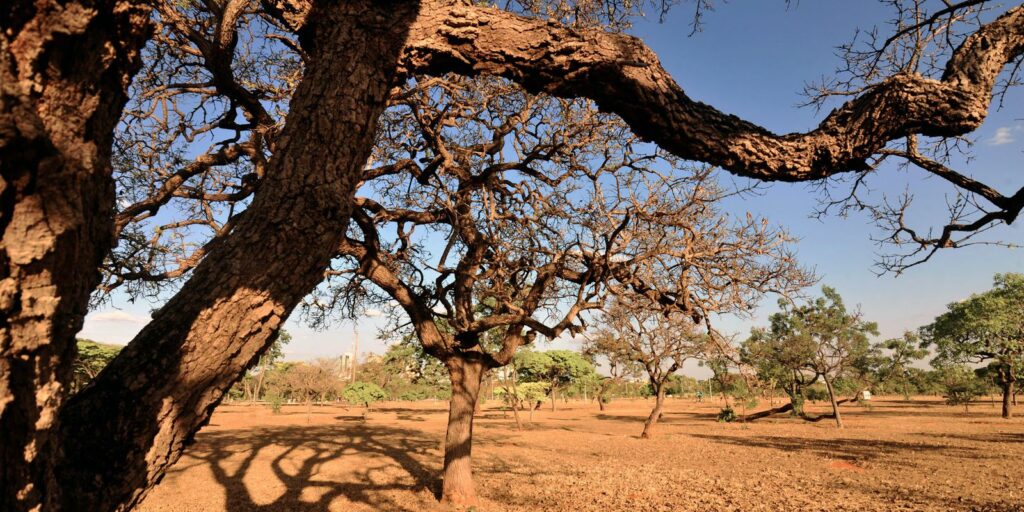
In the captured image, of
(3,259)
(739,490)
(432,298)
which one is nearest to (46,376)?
(3,259)

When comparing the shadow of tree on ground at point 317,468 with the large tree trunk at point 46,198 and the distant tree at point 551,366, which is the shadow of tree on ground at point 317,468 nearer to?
the large tree trunk at point 46,198

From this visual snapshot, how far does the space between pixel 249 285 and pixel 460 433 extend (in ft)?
24.2

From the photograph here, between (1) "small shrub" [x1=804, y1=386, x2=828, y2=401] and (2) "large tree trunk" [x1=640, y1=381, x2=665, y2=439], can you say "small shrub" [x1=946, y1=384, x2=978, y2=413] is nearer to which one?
(1) "small shrub" [x1=804, y1=386, x2=828, y2=401]

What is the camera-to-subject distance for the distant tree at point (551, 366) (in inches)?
1655

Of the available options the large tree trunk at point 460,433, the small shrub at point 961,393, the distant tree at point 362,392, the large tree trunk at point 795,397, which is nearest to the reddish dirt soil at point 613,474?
the large tree trunk at point 460,433

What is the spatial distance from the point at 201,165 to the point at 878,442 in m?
22.5

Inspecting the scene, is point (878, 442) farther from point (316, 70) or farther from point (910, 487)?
point (316, 70)

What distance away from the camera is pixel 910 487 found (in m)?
9.50

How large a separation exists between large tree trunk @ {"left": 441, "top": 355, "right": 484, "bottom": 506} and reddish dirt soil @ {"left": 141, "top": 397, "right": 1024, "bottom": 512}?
0.41m

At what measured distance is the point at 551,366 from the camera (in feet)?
139

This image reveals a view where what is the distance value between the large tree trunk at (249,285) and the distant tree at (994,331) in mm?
32375

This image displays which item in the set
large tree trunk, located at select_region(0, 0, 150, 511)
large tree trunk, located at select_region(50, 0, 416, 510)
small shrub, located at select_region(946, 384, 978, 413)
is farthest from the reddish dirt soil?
small shrub, located at select_region(946, 384, 978, 413)

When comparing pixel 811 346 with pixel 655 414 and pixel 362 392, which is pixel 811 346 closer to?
pixel 655 414

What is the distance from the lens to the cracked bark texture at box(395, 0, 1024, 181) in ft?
7.04
